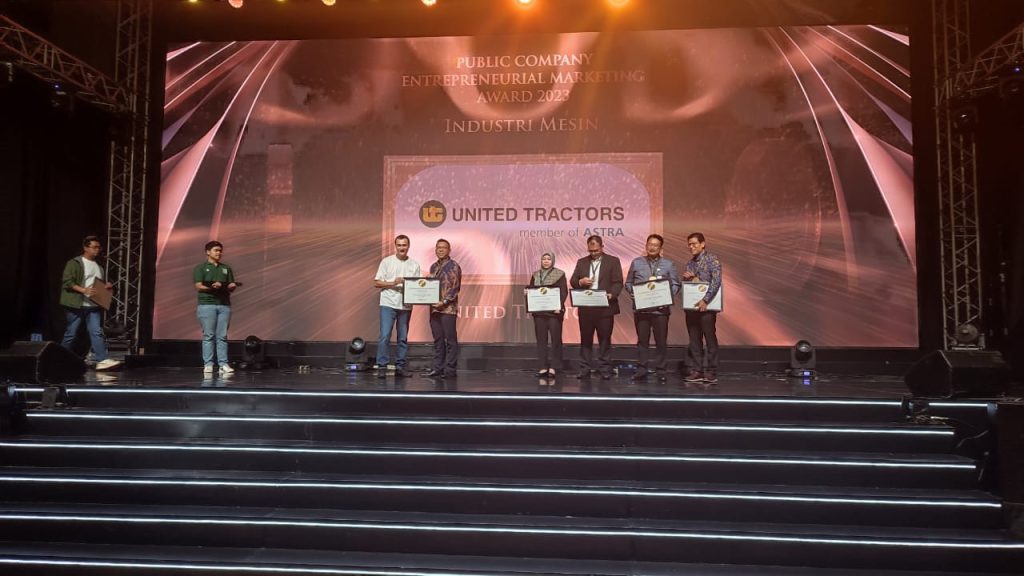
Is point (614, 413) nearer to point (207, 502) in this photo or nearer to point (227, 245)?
point (207, 502)

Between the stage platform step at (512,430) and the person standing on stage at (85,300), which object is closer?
the stage platform step at (512,430)

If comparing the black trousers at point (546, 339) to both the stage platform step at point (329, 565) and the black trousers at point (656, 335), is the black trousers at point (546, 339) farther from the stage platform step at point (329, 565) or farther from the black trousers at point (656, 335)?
the stage platform step at point (329, 565)

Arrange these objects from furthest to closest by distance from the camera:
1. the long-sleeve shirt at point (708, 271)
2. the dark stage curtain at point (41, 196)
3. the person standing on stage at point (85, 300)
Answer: the dark stage curtain at point (41, 196)
the person standing on stage at point (85, 300)
the long-sleeve shirt at point (708, 271)

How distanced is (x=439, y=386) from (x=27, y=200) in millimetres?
6348


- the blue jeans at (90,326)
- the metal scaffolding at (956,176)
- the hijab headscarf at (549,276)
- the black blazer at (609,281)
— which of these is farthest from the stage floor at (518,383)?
the metal scaffolding at (956,176)

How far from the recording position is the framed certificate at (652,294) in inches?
253

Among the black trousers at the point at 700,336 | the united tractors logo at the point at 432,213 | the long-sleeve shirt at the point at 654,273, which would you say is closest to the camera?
the black trousers at the point at 700,336

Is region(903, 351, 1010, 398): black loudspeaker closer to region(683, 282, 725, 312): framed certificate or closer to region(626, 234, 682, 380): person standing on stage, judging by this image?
region(683, 282, 725, 312): framed certificate

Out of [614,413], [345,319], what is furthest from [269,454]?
[345,319]

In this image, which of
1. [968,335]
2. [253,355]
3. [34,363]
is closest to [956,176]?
[968,335]

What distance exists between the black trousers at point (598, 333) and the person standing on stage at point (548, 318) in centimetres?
27

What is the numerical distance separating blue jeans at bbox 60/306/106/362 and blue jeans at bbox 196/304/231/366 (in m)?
1.44

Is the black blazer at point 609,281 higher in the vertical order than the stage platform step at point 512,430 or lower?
higher

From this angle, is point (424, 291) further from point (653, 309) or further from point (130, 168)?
point (130, 168)
